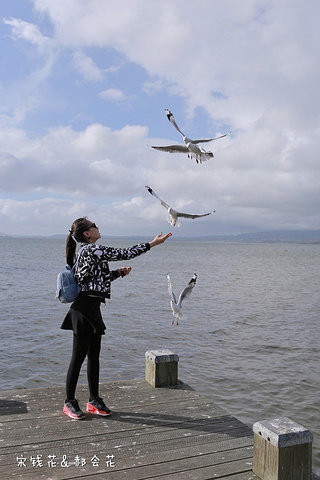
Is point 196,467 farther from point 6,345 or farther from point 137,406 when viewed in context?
point 6,345

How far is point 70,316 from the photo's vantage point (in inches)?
200

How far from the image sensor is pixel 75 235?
5.07 m

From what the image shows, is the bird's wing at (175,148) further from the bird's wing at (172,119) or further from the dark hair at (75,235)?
the dark hair at (75,235)

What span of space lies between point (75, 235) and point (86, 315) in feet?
3.17

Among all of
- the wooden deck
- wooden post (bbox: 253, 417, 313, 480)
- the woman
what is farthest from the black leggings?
wooden post (bbox: 253, 417, 313, 480)

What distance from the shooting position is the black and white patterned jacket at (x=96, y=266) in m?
4.74

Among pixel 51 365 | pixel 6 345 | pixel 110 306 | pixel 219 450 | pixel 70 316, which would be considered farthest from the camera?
pixel 110 306

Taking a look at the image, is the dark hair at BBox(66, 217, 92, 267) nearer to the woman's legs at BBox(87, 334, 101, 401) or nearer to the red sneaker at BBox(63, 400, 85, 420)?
the woman's legs at BBox(87, 334, 101, 401)

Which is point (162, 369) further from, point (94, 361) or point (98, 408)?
point (94, 361)

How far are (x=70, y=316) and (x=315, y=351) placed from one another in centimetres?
1028

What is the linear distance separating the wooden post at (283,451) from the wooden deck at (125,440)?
0.27 m

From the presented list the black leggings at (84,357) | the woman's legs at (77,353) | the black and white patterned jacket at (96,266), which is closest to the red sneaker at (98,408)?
the black leggings at (84,357)

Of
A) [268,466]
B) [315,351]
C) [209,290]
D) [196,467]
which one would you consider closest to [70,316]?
[196,467]

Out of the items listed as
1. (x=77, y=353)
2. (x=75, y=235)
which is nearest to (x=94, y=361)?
(x=77, y=353)
